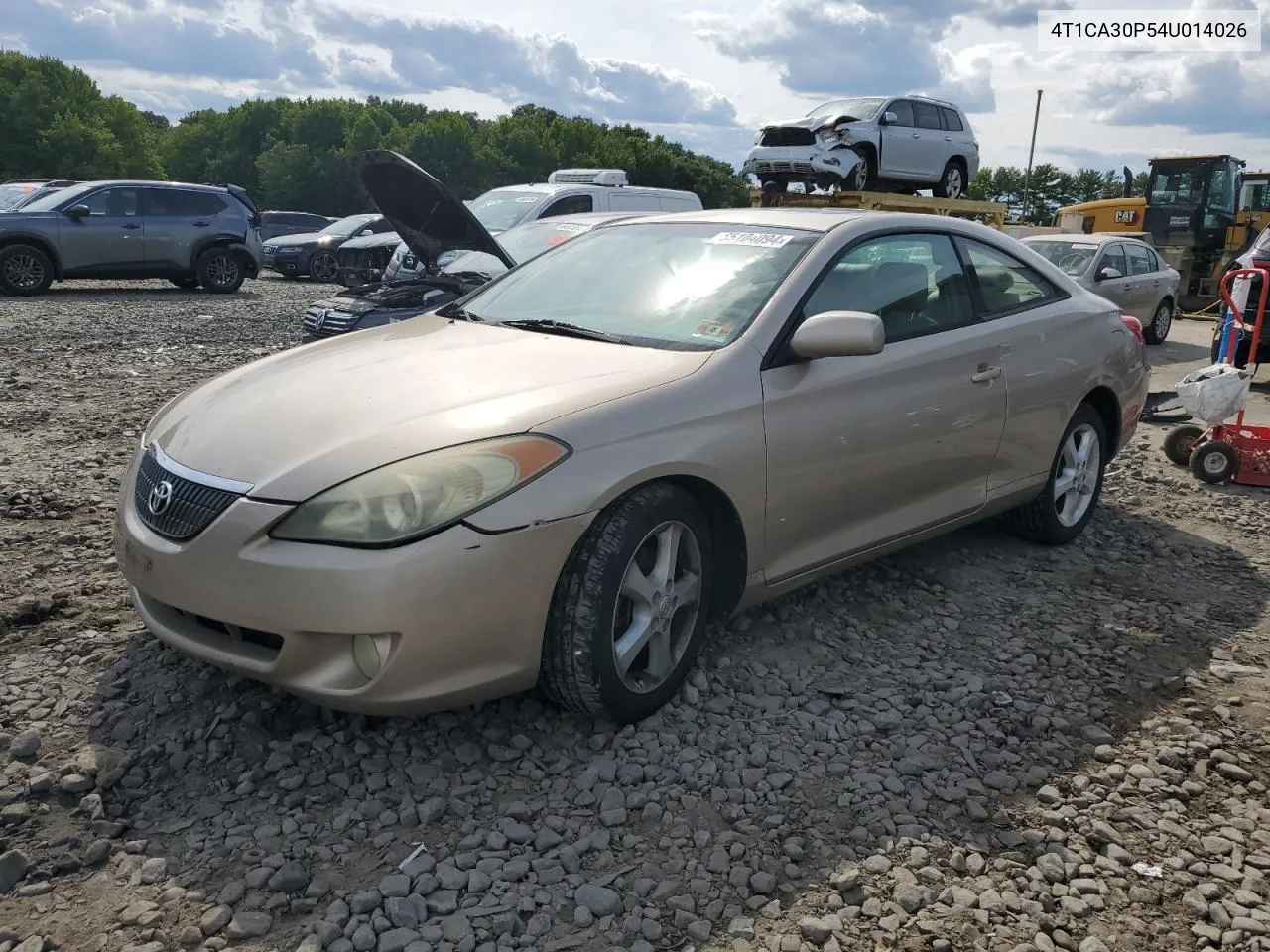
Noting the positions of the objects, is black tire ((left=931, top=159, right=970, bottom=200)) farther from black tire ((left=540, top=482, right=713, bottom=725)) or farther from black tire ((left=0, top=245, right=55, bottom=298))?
black tire ((left=540, top=482, right=713, bottom=725))

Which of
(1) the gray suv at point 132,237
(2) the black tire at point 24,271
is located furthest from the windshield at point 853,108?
(2) the black tire at point 24,271

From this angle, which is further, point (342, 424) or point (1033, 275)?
point (1033, 275)

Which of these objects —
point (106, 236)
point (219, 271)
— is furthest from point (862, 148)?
point (106, 236)

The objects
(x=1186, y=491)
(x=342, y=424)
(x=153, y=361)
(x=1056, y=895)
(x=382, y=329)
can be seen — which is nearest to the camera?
(x=1056, y=895)

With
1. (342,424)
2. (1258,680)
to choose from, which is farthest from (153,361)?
(1258,680)

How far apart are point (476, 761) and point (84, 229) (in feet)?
49.3

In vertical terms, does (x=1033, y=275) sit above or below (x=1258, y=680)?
above

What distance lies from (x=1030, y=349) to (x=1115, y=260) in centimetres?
1032

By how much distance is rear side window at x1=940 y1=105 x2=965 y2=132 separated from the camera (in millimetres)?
15736

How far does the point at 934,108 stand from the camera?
50.9 ft

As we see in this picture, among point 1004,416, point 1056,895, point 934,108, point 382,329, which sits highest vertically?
point 934,108

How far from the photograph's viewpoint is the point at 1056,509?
515 cm

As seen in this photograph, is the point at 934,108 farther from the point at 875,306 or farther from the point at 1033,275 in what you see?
the point at 875,306

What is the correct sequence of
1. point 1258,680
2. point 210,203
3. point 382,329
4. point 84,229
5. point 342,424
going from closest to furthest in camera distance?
point 342,424
point 1258,680
point 382,329
point 84,229
point 210,203
